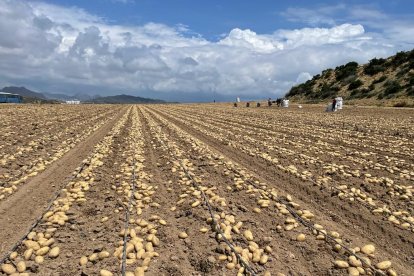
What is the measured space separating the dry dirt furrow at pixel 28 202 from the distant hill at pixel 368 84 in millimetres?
36612

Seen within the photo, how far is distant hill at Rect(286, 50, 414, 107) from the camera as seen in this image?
44688 mm

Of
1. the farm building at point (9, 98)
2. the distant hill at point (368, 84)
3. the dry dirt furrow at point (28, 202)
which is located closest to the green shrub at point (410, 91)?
the distant hill at point (368, 84)

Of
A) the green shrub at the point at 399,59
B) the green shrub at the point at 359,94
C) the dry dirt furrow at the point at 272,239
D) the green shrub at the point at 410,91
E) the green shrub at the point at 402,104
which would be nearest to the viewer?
the dry dirt furrow at the point at 272,239

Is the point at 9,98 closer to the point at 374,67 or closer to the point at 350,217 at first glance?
the point at 374,67

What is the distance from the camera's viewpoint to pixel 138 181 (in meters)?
9.24

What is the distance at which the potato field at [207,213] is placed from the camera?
5.26 m

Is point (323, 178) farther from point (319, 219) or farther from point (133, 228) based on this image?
point (133, 228)

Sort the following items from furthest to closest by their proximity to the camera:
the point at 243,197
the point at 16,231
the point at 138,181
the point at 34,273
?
the point at 138,181, the point at 243,197, the point at 16,231, the point at 34,273

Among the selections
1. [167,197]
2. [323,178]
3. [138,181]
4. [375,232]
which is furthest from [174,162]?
[375,232]

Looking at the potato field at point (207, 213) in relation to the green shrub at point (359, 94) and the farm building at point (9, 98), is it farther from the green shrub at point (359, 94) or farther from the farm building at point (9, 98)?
the farm building at point (9, 98)

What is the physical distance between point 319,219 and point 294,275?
2.08 meters

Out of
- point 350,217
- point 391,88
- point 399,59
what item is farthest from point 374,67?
point 350,217

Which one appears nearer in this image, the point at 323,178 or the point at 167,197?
the point at 167,197

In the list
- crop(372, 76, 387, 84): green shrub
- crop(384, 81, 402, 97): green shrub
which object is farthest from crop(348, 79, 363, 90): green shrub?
crop(384, 81, 402, 97): green shrub
